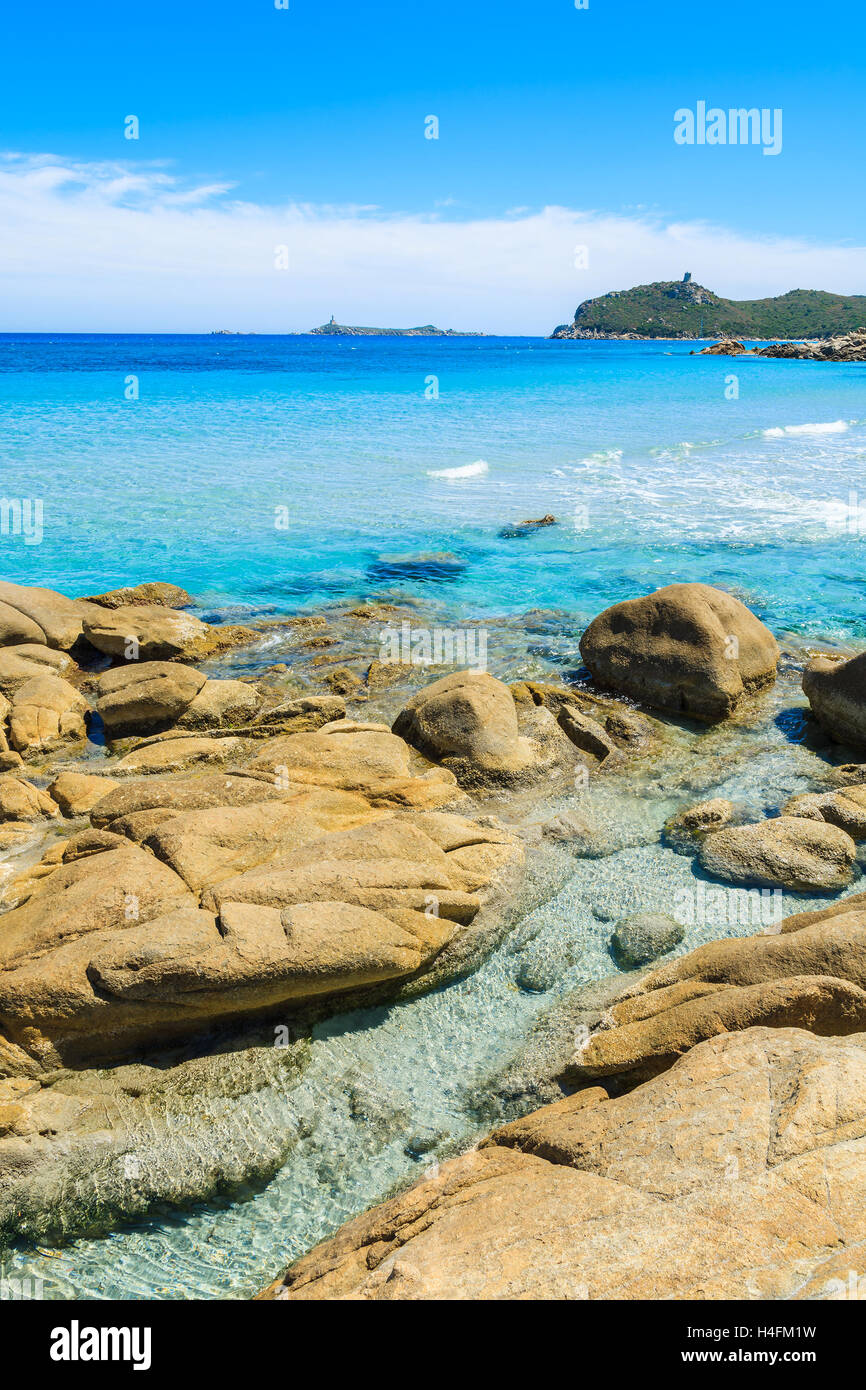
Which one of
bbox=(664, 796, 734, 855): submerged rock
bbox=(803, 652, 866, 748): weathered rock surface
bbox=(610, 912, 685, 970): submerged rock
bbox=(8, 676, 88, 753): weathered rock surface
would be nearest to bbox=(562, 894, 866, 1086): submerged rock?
bbox=(610, 912, 685, 970): submerged rock

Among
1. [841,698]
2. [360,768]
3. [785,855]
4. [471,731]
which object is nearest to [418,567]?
[471,731]

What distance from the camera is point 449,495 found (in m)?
28.4

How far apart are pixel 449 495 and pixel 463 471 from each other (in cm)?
453

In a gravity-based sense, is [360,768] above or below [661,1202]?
above

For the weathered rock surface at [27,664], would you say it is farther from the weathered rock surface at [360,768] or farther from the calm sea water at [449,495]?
the weathered rock surface at [360,768]

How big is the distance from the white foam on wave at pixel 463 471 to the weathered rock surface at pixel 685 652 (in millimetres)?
19295

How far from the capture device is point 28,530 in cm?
2362

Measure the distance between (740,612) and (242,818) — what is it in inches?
353

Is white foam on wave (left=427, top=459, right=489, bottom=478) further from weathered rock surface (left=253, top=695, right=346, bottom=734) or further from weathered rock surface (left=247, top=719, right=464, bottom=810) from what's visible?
weathered rock surface (left=247, top=719, right=464, bottom=810)

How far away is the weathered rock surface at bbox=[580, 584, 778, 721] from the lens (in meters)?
12.4

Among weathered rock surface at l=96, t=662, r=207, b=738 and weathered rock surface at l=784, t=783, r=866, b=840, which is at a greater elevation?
weathered rock surface at l=96, t=662, r=207, b=738

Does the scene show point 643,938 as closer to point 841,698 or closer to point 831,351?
point 841,698

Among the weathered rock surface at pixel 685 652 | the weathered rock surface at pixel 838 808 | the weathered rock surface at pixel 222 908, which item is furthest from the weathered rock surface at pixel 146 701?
the weathered rock surface at pixel 838 808

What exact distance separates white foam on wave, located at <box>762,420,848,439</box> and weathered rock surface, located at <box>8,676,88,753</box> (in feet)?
132
